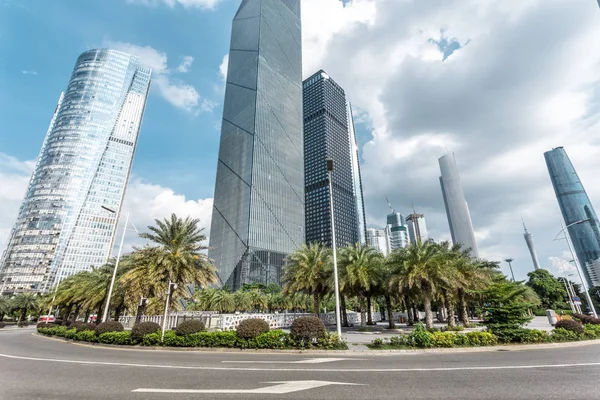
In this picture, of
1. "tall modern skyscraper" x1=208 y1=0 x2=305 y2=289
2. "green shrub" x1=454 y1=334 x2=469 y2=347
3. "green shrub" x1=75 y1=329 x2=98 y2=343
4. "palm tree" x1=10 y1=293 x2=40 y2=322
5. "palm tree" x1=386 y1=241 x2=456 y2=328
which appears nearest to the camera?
"green shrub" x1=454 y1=334 x2=469 y2=347

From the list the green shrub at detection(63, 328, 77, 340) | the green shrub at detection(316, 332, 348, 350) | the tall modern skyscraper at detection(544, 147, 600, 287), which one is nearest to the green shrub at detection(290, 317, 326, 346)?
the green shrub at detection(316, 332, 348, 350)

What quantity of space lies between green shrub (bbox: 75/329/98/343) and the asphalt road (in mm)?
10416

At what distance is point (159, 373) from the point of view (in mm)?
9742

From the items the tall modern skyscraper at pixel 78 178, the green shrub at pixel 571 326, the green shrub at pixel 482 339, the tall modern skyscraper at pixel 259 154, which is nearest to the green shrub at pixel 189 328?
the green shrub at pixel 482 339

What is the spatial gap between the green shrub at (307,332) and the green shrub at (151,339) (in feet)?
31.3

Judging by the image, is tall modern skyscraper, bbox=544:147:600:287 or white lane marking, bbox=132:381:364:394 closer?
white lane marking, bbox=132:381:364:394

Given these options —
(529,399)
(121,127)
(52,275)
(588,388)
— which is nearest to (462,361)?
(588,388)

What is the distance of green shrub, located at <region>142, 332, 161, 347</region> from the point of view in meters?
18.1

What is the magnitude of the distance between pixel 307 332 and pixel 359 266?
15.0 meters

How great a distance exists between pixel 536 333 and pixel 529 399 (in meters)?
15.4

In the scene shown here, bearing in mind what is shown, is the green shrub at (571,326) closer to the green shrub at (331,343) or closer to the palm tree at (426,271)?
the palm tree at (426,271)

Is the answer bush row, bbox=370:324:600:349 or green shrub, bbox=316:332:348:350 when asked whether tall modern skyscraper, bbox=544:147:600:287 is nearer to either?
bush row, bbox=370:324:600:349

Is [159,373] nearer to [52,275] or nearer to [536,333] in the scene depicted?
[536,333]

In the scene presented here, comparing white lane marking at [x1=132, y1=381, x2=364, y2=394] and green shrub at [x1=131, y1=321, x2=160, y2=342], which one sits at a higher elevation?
green shrub at [x1=131, y1=321, x2=160, y2=342]
